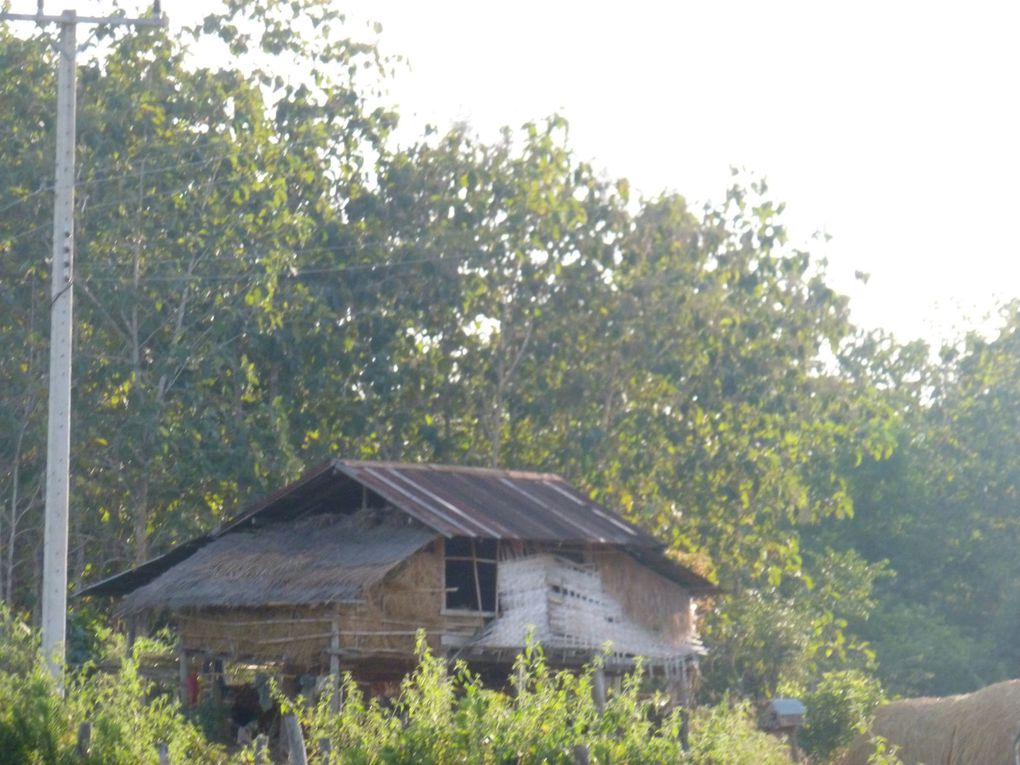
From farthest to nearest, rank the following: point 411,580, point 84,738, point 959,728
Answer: point 959,728, point 411,580, point 84,738

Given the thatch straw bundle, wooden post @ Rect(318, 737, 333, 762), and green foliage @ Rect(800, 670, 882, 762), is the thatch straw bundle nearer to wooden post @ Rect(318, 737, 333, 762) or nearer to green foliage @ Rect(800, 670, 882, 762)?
green foliage @ Rect(800, 670, 882, 762)

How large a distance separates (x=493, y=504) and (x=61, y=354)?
25.8ft

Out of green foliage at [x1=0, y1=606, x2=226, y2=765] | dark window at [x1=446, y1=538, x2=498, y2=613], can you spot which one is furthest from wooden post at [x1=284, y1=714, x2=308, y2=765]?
dark window at [x1=446, y1=538, x2=498, y2=613]

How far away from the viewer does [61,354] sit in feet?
49.6

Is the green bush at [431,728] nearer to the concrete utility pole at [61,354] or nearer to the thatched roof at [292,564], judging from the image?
the concrete utility pole at [61,354]

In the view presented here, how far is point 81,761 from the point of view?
10.8 metres

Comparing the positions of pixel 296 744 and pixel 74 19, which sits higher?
pixel 74 19

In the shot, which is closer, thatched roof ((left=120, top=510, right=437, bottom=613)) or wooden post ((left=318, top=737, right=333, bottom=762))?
wooden post ((left=318, top=737, right=333, bottom=762))

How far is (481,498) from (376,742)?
472 inches

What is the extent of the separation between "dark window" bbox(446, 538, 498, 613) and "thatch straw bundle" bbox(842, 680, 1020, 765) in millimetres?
6443

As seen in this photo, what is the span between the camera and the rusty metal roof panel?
19.7 m

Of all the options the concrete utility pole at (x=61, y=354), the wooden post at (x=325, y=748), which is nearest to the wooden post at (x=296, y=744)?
the wooden post at (x=325, y=748)

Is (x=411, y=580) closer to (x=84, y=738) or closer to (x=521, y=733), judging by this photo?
(x=84, y=738)

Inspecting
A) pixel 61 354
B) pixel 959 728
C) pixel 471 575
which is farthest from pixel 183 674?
pixel 959 728
